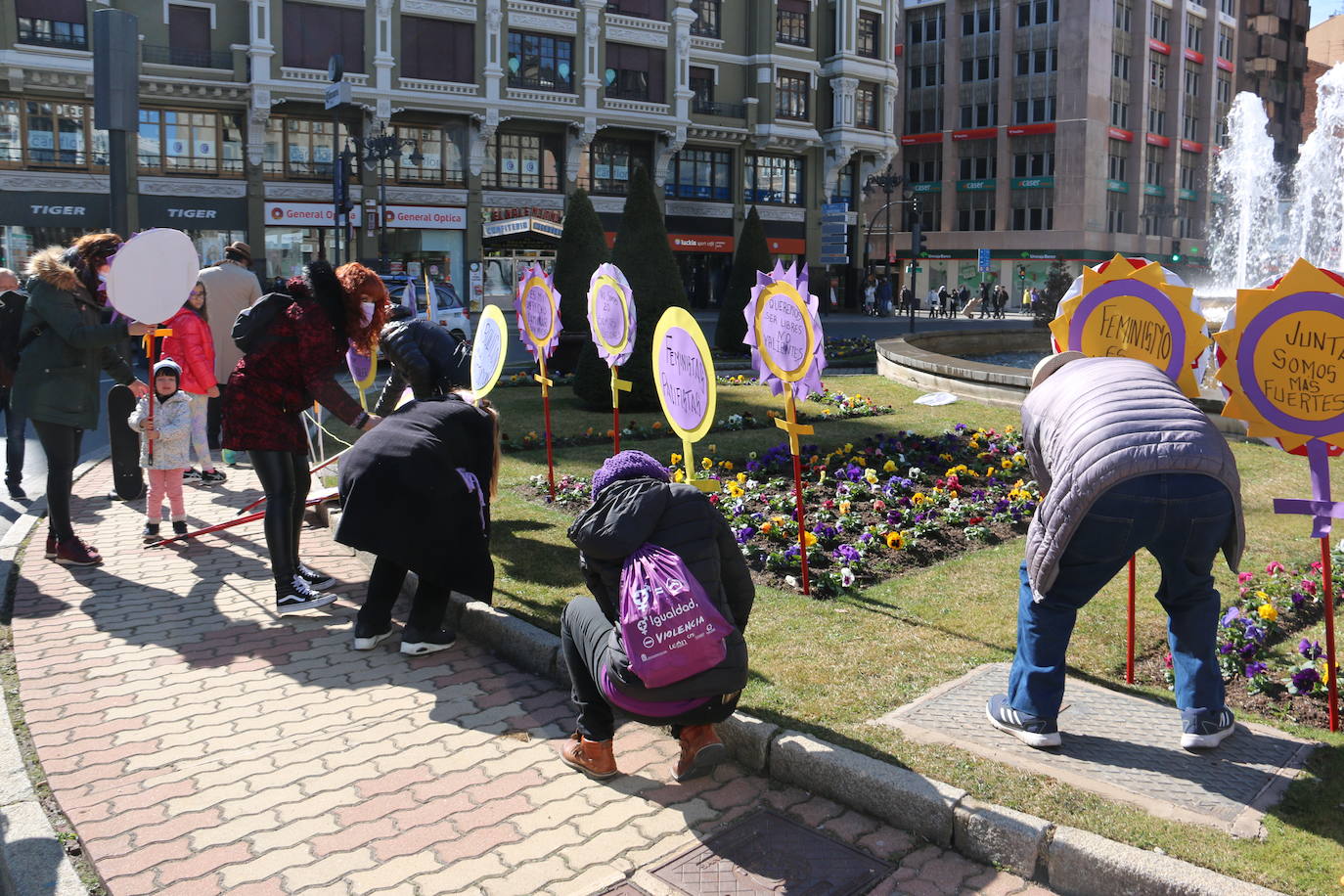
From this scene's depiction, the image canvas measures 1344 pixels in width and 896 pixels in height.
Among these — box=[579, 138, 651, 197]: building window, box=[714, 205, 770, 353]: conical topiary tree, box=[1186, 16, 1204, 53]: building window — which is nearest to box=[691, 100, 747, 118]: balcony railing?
box=[579, 138, 651, 197]: building window

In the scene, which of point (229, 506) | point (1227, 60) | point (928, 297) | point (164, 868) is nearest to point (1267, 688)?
point (164, 868)

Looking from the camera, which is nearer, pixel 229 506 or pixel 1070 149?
pixel 229 506

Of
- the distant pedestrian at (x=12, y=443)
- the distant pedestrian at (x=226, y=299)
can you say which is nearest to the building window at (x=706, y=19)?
the distant pedestrian at (x=226, y=299)

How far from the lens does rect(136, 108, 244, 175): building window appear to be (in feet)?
115

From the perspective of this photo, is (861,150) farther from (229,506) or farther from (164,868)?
(164,868)

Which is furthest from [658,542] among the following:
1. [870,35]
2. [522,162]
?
[870,35]

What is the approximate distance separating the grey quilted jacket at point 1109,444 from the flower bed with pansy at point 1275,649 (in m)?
0.95

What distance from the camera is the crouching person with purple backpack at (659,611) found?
3.70 metres

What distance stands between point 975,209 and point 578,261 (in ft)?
Answer: 176

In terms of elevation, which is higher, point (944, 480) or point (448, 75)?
point (448, 75)

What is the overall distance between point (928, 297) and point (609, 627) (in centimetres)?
6341

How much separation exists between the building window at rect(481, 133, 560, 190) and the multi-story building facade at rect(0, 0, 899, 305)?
0.11 meters

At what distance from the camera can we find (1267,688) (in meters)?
4.68

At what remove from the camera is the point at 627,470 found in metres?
3.92
